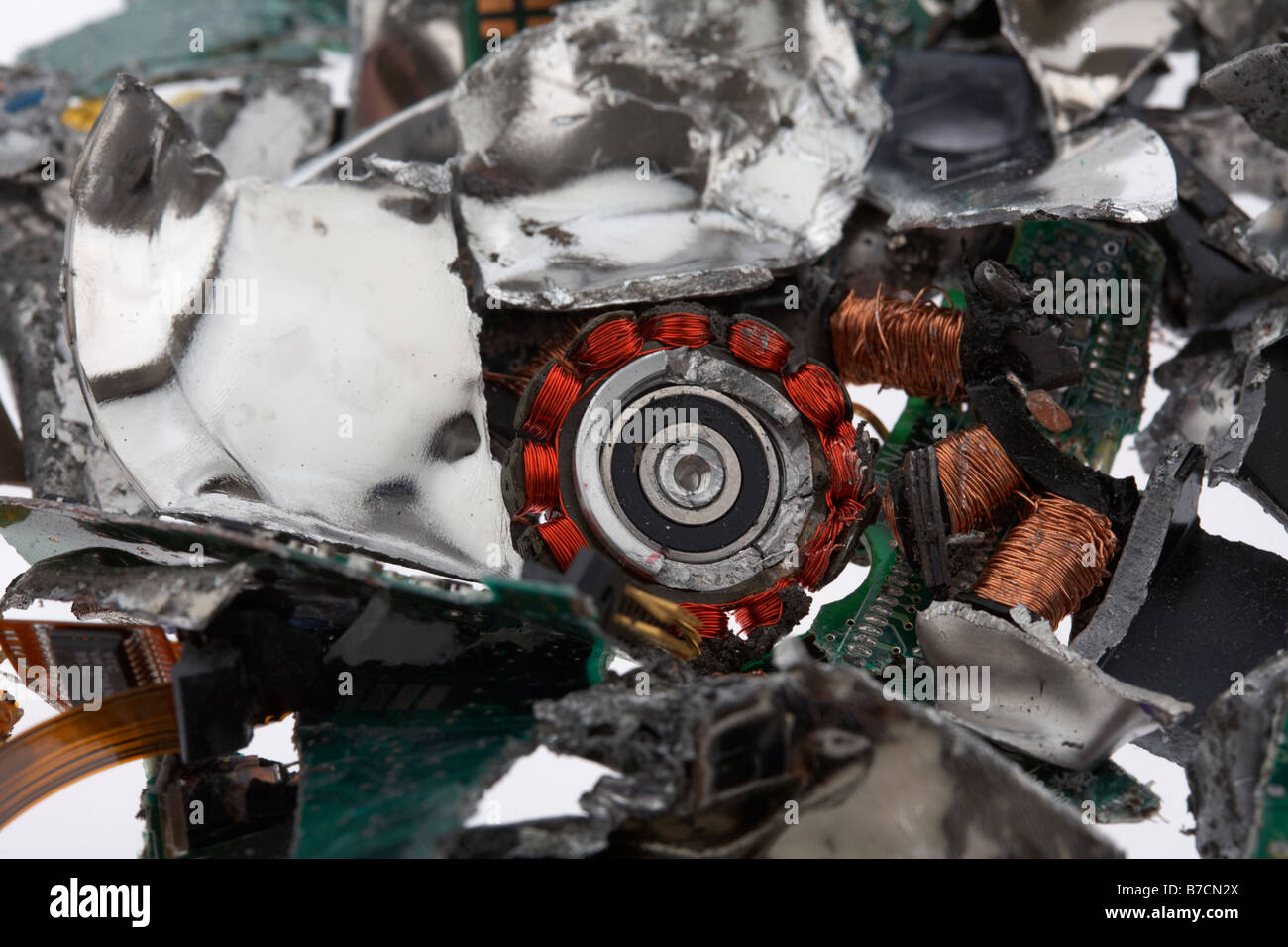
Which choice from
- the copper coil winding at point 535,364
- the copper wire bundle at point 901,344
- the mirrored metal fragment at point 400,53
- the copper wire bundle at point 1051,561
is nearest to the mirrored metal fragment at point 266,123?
the mirrored metal fragment at point 400,53

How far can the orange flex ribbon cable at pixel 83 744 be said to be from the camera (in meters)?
2.83

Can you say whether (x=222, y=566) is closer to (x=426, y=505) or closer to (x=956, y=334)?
(x=426, y=505)

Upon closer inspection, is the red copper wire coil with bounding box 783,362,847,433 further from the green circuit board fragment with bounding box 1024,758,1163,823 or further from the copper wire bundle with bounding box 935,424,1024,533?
the green circuit board fragment with bounding box 1024,758,1163,823

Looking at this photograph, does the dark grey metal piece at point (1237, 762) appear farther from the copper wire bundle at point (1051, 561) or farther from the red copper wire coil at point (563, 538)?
the red copper wire coil at point (563, 538)

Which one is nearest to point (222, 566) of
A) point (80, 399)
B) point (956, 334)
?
point (80, 399)

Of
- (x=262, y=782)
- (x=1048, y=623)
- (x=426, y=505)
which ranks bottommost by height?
(x=262, y=782)

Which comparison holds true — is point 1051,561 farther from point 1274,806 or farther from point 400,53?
point 400,53

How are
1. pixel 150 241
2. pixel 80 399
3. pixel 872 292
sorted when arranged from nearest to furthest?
pixel 150 241
pixel 872 292
pixel 80 399

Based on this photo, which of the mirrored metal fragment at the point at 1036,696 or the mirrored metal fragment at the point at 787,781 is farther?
the mirrored metal fragment at the point at 1036,696

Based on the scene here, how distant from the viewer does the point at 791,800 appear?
2303 millimetres

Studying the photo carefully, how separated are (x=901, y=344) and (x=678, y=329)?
63 cm

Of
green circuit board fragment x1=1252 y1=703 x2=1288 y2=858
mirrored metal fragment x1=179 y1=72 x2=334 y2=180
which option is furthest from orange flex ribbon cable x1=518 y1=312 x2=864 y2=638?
mirrored metal fragment x1=179 y1=72 x2=334 y2=180

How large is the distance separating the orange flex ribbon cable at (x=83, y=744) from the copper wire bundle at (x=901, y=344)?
1911 mm

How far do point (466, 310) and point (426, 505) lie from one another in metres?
0.52
